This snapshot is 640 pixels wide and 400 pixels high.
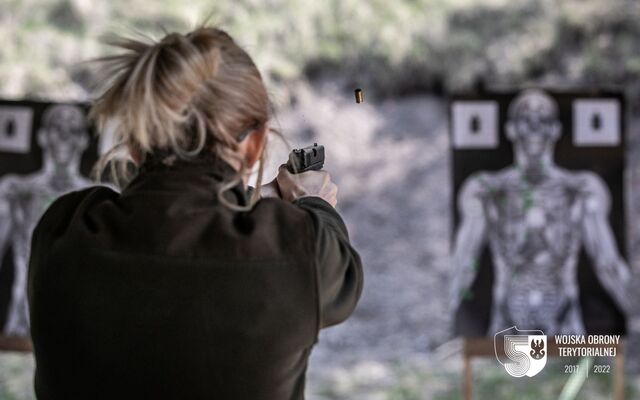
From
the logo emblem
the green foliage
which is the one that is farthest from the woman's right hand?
the green foliage

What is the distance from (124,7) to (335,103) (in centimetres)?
138

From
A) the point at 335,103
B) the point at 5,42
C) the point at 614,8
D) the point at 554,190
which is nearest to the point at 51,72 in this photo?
the point at 5,42

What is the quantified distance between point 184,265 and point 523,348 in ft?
6.13

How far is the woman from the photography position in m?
0.74

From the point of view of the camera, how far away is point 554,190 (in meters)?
2.90

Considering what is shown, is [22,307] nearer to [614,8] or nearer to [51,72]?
[51,72]

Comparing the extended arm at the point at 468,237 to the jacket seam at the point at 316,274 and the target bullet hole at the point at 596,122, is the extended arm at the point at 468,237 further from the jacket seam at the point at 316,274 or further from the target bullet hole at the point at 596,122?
the jacket seam at the point at 316,274

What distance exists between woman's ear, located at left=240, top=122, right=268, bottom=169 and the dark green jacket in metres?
0.08

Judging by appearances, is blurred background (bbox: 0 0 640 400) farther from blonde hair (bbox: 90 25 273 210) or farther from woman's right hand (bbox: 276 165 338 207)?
blonde hair (bbox: 90 25 273 210)

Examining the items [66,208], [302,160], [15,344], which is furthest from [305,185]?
[15,344]

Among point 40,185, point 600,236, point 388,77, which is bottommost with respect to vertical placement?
point 600,236

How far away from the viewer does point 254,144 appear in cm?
84

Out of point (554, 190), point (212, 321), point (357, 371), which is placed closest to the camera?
point (212, 321)

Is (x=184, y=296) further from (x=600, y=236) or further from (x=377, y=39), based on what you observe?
(x=377, y=39)
